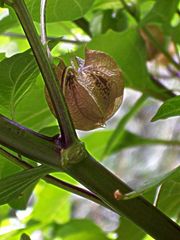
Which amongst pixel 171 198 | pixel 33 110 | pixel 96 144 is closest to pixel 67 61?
pixel 33 110

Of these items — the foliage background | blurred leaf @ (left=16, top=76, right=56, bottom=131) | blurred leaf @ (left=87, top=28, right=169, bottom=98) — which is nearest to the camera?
the foliage background

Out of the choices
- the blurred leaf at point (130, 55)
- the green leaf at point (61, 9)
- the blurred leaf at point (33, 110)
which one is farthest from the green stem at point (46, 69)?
the blurred leaf at point (130, 55)

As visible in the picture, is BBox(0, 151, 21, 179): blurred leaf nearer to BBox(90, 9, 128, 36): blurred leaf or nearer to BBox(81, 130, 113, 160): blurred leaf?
BBox(90, 9, 128, 36): blurred leaf

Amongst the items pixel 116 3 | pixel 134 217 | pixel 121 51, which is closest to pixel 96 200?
pixel 134 217

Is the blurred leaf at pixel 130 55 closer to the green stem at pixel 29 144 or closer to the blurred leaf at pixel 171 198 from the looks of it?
the blurred leaf at pixel 171 198

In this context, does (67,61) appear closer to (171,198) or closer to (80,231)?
(171,198)

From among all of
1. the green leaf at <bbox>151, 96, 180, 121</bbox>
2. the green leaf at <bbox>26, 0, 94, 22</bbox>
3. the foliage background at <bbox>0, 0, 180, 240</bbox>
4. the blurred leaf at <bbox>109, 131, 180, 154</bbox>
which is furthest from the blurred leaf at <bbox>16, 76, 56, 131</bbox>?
the blurred leaf at <bbox>109, 131, 180, 154</bbox>
